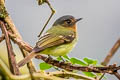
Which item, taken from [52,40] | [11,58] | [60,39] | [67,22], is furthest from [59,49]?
[11,58]

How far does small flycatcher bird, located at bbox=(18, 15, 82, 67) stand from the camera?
3188 millimetres

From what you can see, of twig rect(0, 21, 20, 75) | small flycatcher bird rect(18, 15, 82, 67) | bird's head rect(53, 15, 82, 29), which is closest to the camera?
twig rect(0, 21, 20, 75)

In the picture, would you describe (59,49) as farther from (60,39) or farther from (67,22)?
(67,22)

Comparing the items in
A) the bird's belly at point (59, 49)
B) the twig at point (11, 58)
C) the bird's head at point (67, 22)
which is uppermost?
the bird's head at point (67, 22)

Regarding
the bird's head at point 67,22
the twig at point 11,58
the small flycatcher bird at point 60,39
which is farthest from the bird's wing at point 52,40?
the twig at point 11,58

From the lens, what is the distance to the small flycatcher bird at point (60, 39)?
319cm

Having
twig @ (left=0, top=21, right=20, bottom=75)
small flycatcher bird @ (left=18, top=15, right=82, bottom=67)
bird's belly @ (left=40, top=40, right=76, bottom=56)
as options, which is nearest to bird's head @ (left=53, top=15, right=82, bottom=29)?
small flycatcher bird @ (left=18, top=15, right=82, bottom=67)

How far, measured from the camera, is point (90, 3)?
8.13 m

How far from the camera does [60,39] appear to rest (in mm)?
3764

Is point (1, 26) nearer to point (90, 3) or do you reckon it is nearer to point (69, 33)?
point (69, 33)

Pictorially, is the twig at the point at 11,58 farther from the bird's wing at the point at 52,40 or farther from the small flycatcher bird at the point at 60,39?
the bird's wing at the point at 52,40

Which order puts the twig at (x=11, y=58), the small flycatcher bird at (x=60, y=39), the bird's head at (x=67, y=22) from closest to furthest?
1. the twig at (x=11, y=58)
2. the small flycatcher bird at (x=60, y=39)
3. the bird's head at (x=67, y=22)

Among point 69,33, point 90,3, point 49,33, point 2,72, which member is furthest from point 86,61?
point 90,3

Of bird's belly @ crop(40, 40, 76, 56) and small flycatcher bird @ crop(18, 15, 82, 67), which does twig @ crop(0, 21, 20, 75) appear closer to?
small flycatcher bird @ crop(18, 15, 82, 67)
